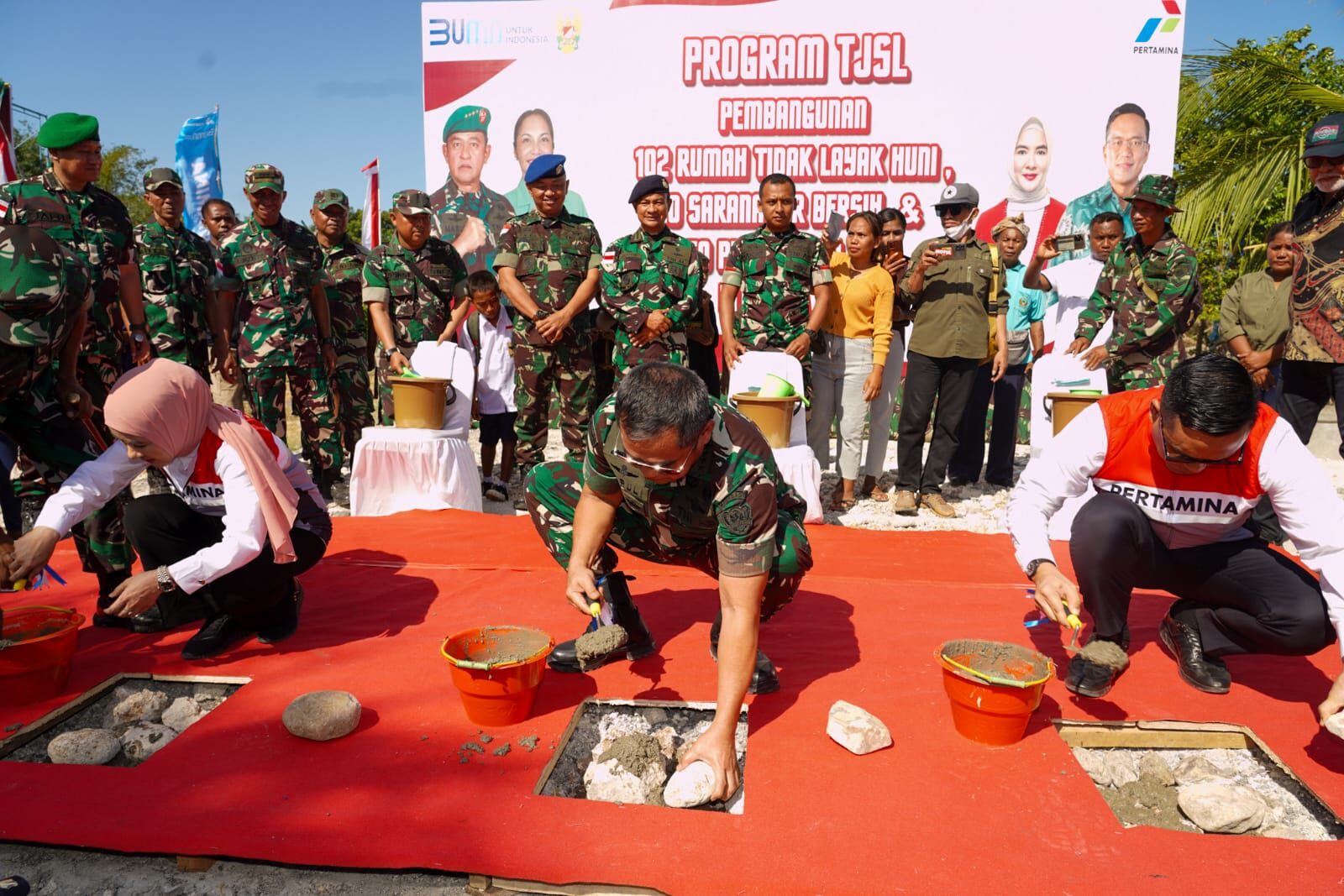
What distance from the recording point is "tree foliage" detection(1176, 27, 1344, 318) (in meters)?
7.02

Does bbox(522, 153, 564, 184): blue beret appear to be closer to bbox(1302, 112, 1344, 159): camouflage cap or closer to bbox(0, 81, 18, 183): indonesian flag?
A: bbox(1302, 112, 1344, 159): camouflage cap

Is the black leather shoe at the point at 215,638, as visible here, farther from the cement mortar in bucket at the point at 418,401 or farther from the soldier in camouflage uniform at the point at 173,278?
the soldier in camouflage uniform at the point at 173,278

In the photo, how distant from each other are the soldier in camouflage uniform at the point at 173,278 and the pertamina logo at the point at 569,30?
3.25 m

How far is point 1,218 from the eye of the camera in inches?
130

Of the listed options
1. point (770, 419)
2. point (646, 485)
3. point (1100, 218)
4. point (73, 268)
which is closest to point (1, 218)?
point (73, 268)

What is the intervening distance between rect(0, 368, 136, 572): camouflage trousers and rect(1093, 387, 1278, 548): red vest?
309cm

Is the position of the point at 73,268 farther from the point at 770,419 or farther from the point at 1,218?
the point at 770,419

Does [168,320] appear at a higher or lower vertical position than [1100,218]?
lower

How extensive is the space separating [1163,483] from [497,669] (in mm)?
1839

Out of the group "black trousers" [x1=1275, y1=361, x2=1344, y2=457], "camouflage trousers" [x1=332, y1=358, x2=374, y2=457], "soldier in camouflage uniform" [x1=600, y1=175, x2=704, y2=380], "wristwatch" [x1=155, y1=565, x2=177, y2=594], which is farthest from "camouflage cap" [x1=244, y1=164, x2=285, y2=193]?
"black trousers" [x1=1275, y1=361, x2=1344, y2=457]

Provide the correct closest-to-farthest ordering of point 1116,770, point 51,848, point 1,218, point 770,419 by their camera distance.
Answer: point 51,848, point 1116,770, point 1,218, point 770,419

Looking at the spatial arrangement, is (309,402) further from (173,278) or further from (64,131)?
(64,131)

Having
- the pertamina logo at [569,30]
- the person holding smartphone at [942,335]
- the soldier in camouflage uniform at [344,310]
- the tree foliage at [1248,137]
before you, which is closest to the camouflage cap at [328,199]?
the soldier in camouflage uniform at [344,310]

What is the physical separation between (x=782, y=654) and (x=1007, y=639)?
0.78 meters
